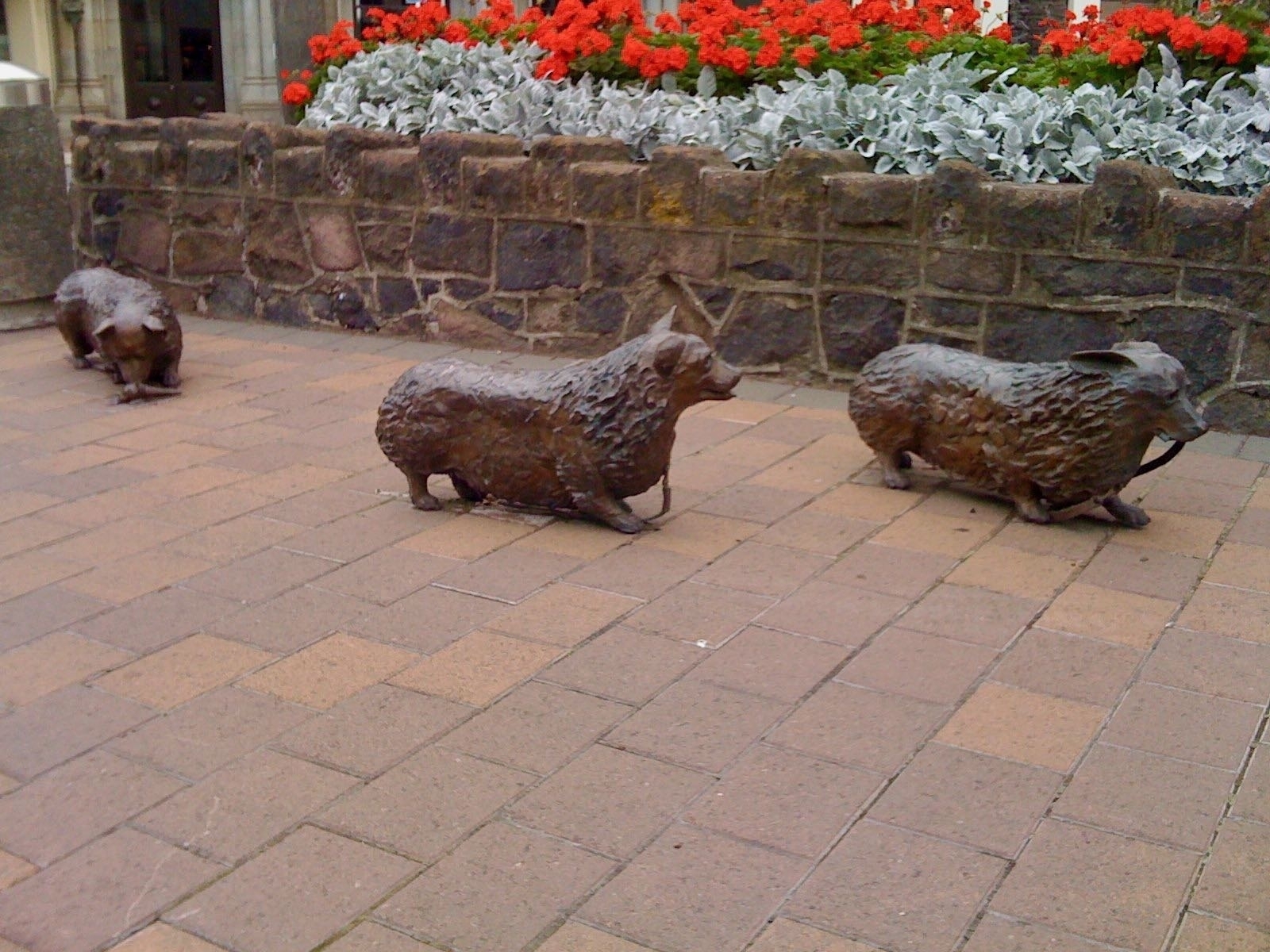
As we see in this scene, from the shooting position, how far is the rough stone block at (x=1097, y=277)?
5.99 m

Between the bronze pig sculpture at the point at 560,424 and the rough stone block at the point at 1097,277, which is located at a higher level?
the rough stone block at the point at 1097,277

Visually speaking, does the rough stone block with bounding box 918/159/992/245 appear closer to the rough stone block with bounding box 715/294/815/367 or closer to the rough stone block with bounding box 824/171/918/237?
the rough stone block with bounding box 824/171/918/237

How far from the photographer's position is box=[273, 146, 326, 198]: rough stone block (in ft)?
26.9

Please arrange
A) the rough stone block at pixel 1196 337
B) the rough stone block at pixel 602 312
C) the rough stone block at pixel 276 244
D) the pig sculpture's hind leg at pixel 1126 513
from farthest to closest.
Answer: the rough stone block at pixel 276 244 → the rough stone block at pixel 602 312 → the rough stone block at pixel 1196 337 → the pig sculpture's hind leg at pixel 1126 513

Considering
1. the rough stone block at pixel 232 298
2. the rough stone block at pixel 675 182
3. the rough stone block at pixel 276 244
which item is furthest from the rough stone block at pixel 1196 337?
the rough stone block at pixel 232 298

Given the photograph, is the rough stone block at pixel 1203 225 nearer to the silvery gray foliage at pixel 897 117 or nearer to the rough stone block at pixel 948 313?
the silvery gray foliage at pixel 897 117

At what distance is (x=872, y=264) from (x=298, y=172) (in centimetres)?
361

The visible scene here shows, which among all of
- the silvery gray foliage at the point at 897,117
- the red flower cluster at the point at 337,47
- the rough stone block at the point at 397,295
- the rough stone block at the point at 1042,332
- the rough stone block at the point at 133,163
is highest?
the red flower cluster at the point at 337,47

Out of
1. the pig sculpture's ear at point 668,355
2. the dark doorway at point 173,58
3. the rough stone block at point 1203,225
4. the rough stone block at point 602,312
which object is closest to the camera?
the pig sculpture's ear at point 668,355

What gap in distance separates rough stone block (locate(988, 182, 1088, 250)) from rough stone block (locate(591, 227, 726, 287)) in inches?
54.3

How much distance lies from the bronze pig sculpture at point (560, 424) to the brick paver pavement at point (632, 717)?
0.51 ft

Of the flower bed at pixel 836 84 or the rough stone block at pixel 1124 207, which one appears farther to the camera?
the flower bed at pixel 836 84

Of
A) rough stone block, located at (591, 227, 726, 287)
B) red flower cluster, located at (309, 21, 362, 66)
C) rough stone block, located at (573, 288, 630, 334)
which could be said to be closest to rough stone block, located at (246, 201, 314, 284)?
red flower cluster, located at (309, 21, 362, 66)

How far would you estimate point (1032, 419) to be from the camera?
481 centimetres
